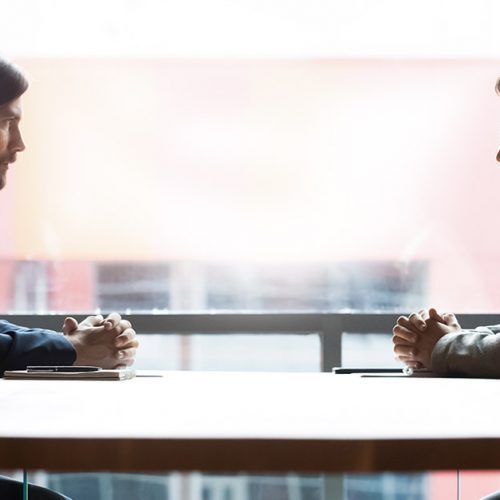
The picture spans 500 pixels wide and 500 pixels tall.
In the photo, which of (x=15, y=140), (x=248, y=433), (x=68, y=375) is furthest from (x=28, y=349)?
(x=248, y=433)

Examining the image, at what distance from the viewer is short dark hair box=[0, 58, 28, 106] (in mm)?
1959

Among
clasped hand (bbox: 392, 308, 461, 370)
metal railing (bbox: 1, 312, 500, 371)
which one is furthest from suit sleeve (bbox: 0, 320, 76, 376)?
metal railing (bbox: 1, 312, 500, 371)

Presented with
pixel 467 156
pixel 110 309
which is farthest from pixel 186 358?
pixel 467 156

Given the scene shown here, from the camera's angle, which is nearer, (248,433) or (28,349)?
(248,433)

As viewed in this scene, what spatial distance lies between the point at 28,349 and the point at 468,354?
2.88 feet

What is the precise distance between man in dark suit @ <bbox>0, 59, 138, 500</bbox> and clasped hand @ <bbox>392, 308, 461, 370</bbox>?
59 centimetres

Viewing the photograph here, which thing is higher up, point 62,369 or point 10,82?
point 10,82

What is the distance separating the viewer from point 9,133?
81.2 inches

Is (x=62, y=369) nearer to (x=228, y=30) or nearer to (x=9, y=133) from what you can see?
(x=9, y=133)

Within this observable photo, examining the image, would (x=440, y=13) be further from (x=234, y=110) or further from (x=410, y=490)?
(x=410, y=490)

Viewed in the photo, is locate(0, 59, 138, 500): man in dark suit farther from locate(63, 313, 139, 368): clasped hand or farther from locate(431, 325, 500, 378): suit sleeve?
locate(431, 325, 500, 378): suit sleeve

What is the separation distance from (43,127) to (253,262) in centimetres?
78

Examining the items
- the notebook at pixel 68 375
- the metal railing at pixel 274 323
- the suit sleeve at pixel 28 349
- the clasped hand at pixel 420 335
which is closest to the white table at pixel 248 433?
the notebook at pixel 68 375

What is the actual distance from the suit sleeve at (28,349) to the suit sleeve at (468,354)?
2.56ft
